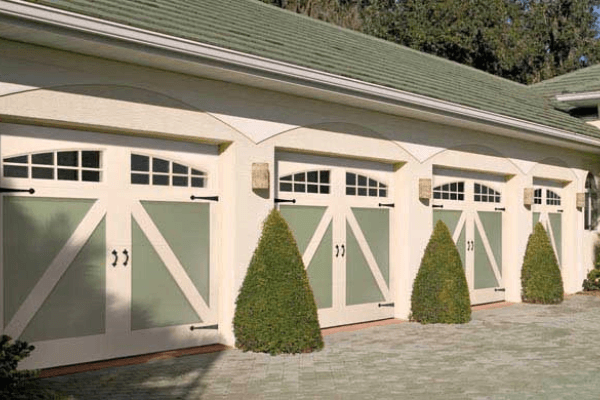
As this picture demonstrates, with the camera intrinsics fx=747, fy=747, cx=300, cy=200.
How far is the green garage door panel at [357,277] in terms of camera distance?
11.1m

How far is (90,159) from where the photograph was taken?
808cm

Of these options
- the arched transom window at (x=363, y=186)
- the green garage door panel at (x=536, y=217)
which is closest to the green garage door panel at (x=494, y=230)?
the green garage door panel at (x=536, y=217)

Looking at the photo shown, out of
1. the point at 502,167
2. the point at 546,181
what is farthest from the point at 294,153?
the point at 546,181

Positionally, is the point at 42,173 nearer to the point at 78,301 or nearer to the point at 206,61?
the point at 78,301

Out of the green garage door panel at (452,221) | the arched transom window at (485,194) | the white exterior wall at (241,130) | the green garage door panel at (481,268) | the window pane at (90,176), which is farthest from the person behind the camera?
the arched transom window at (485,194)

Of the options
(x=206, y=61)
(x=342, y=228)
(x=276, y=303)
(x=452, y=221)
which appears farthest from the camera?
(x=452, y=221)

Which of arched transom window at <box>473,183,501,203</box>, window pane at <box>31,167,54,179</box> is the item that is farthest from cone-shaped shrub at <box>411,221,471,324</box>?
window pane at <box>31,167,54,179</box>

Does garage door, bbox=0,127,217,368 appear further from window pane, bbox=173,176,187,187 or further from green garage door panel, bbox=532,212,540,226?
green garage door panel, bbox=532,212,540,226

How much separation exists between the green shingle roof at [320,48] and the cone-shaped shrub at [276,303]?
2.36m

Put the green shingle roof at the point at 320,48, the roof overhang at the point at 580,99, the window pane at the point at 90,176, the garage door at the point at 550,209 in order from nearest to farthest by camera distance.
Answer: the window pane at the point at 90,176, the green shingle roof at the point at 320,48, the garage door at the point at 550,209, the roof overhang at the point at 580,99

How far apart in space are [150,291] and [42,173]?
1834mm

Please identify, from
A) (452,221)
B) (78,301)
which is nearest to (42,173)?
(78,301)

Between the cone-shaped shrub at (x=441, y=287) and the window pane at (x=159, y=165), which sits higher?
the window pane at (x=159, y=165)

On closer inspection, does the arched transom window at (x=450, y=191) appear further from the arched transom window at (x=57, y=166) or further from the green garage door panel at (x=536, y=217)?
the arched transom window at (x=57, y=166)
